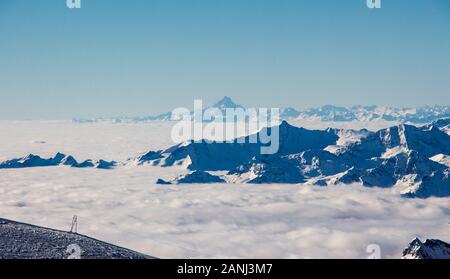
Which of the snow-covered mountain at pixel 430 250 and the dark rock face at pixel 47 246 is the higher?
the dark rock face at pixel 47 246

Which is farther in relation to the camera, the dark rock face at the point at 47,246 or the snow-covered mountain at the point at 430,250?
the snow-covered mountain at the point at 430,250

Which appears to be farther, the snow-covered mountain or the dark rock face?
the snow-covered mountain

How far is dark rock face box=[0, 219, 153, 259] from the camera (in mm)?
91500

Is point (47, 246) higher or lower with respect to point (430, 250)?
higher

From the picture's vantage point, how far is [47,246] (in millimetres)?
96188

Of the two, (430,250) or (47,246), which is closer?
(47,246)

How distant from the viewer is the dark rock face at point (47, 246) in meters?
91.5

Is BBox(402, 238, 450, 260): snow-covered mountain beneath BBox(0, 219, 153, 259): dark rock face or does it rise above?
beneath
